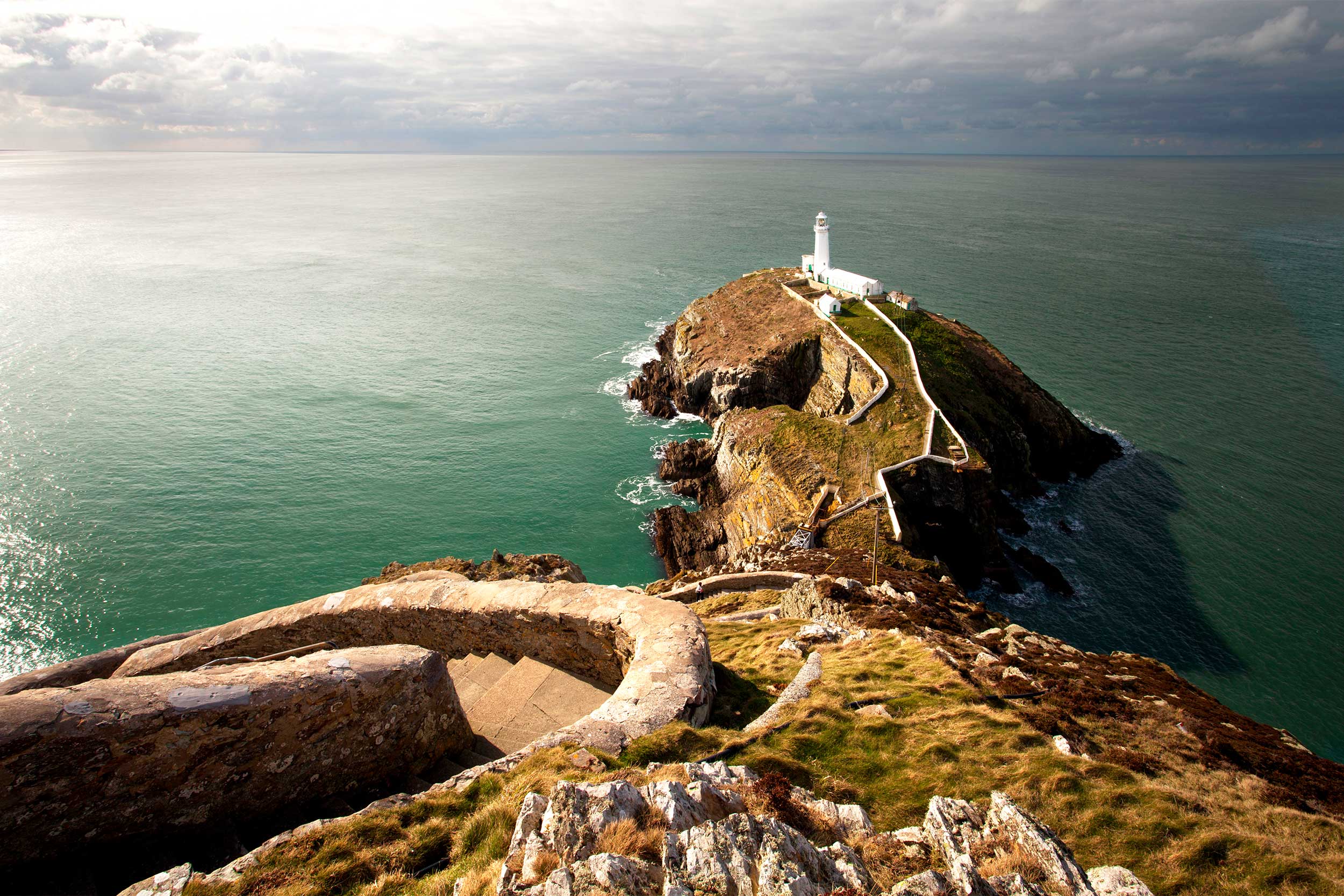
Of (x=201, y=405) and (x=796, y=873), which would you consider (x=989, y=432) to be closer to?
(x=796, y=873)

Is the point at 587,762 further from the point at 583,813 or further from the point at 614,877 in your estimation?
the point at 614,877

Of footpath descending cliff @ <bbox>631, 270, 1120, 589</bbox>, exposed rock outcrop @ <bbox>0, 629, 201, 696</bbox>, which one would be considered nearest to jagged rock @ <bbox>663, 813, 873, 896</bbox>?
exposed rock outcrop @ <bbox>0, 629, 201, 696</bbox>

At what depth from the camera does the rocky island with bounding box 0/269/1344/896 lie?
5.84 meters

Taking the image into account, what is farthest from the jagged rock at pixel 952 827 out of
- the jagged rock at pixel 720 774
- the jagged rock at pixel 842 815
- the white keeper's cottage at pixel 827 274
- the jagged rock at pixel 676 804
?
the white keeper's cottage at pixel 827 274

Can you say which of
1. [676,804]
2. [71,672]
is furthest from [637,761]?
[71,672]

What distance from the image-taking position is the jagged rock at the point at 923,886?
5266 mm

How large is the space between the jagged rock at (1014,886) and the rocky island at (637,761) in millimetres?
25

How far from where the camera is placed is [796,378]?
48125 mm

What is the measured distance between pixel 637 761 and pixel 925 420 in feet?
110

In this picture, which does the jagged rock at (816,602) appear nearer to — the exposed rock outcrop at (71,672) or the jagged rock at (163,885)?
the jagged rock at (163,885)

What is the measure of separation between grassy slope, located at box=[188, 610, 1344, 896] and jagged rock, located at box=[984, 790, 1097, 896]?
139 centimetres

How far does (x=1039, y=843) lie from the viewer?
245 inches

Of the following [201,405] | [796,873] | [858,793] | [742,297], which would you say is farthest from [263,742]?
[742,297]

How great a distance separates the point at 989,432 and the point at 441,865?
41.3 metres
